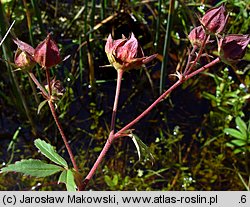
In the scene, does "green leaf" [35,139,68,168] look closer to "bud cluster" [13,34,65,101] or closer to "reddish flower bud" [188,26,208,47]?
"bud cluster" [13,34,65,101]

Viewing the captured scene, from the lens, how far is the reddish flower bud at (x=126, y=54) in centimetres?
65

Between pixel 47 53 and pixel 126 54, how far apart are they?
11 centimetres

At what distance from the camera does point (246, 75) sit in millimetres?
1520

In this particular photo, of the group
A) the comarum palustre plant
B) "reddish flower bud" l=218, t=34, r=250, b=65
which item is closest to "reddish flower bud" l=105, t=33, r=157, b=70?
the comarum palustre plant

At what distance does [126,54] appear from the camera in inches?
25.9

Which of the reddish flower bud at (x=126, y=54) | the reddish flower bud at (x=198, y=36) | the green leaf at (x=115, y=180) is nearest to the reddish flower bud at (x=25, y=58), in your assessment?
the reddish flower bud at (x=126, y=54)

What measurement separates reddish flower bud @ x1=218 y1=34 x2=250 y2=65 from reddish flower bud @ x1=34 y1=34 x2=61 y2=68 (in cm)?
23

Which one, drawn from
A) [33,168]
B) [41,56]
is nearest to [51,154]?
[33,168]

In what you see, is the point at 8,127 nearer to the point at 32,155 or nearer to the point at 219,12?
the point at 32,155

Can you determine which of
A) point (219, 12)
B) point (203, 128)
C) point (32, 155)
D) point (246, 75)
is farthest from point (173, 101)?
point (219, 12)

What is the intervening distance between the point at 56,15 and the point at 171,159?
1.99 feet

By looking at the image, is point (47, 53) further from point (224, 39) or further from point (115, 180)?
point (115, 180)

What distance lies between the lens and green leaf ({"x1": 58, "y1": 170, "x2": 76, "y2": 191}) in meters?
0.65

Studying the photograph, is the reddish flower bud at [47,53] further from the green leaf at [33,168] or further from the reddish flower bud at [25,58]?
the green leaf at [33,168]
